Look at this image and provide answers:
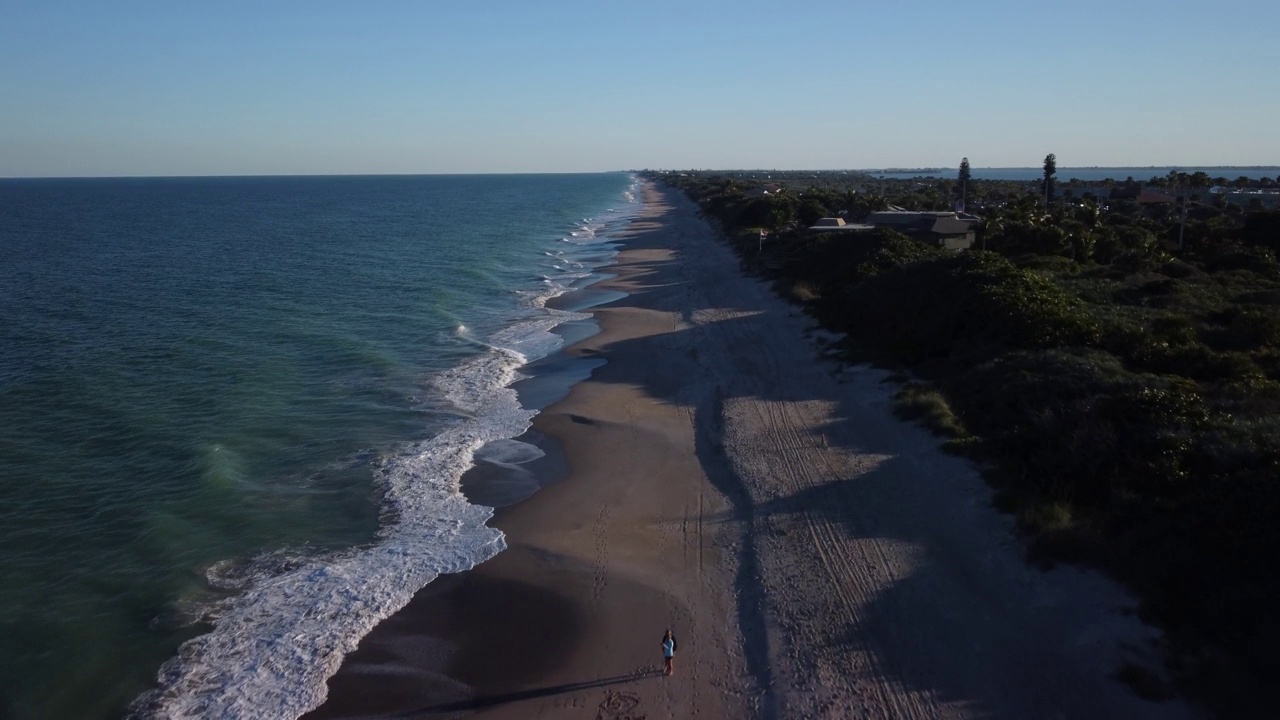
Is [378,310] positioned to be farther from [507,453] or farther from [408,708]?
[408,708]

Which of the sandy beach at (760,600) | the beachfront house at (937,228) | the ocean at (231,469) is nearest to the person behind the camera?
the sandy beach at (760,600)

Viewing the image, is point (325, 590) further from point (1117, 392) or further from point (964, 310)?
point (964, 310)

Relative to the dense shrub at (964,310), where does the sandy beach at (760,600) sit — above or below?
below

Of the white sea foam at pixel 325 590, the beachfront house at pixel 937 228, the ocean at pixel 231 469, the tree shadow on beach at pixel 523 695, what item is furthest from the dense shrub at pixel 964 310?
the tree shadow on beach at pixel 523 695

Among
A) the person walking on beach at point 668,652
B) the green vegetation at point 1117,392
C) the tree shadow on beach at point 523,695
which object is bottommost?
the tree shadow on beach at point 523,695

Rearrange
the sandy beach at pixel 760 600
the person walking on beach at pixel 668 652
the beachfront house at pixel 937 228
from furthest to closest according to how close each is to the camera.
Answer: the beachfront house at pixel 937 228
the person walking on beach at pixel 668 652
the sandy beach at pixel 760 600

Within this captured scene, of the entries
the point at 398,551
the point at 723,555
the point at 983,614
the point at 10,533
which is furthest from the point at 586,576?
the point at 10,533

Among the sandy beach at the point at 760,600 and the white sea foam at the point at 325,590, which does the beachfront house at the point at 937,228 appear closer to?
the sandy beach at the point at 760,600
